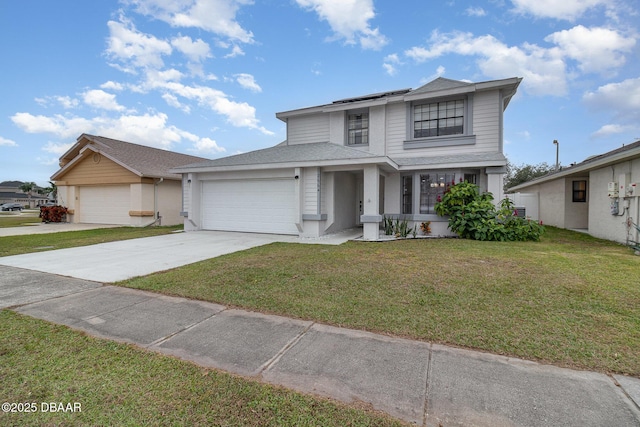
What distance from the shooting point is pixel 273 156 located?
1146 centimetres

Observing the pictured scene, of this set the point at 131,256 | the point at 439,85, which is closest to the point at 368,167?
the point at 439,85

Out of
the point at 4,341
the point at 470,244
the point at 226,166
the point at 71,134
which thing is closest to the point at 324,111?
the point at 226,166

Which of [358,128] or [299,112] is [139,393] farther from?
[299,112]

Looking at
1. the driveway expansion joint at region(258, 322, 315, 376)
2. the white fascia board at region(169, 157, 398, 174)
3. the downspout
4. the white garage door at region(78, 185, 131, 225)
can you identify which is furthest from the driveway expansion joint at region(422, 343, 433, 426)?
the white garage door at region(78, 185, 131, 225)

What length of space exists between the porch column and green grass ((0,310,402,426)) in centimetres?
784

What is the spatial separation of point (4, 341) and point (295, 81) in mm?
14946

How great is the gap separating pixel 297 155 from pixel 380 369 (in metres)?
9.27

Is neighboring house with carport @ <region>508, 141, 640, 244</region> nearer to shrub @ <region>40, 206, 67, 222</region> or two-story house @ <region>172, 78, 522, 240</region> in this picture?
two-story house @ <region>172, 78, 522, 240</region>

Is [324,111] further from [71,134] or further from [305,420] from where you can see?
[71,134]

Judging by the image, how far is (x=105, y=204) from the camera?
55.2ft

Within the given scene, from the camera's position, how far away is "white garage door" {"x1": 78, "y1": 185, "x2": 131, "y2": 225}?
52.9 ft

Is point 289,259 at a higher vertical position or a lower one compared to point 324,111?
lower

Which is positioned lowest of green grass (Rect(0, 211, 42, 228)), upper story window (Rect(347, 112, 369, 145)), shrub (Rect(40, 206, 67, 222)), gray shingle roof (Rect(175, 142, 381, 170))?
green grass (Rect(0, 211, 42, 228))

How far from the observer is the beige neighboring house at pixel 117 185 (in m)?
15.3
